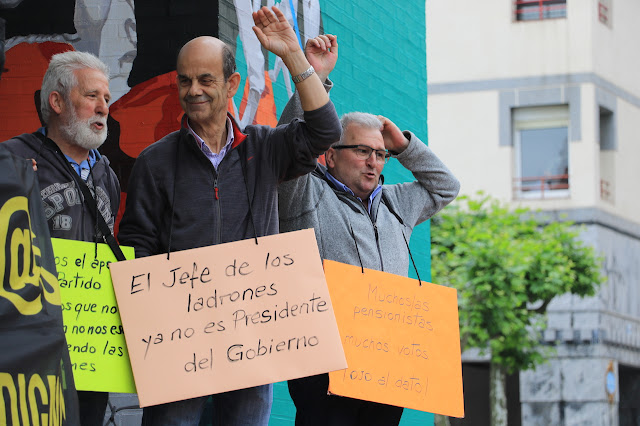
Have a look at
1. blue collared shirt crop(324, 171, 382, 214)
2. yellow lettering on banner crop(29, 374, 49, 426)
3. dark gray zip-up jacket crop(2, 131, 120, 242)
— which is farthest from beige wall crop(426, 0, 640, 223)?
yellow lettering on banner crop(29, 374, 49, 426)

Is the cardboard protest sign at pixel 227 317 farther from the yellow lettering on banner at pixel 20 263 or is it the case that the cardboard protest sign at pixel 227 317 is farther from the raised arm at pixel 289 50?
the yellow lettering on banner at pixel 20 263

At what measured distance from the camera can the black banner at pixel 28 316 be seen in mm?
2846

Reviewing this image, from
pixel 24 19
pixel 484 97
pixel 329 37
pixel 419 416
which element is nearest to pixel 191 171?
pixel 329 37

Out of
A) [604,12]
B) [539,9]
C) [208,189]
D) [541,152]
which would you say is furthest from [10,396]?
[604,12]

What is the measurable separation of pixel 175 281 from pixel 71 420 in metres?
0.76

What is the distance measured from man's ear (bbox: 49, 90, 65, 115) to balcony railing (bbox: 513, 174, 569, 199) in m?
20.4

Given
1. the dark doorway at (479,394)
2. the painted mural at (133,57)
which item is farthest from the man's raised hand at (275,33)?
the dark doorway at (479,394)

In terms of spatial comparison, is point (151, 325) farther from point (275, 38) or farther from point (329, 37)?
point (329, 37)

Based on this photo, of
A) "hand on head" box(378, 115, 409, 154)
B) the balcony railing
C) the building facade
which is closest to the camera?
"hand on head" box(378, 115, 409, 154)

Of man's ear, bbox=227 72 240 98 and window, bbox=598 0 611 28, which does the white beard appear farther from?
window, bbox=598 0 611 28

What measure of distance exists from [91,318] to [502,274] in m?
15.7

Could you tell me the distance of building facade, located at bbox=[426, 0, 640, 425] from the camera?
22375 mm

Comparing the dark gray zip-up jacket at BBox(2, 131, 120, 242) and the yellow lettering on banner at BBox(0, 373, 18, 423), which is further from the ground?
the dark gray zip-up jacket at BBox(2, 131, 120, 242)

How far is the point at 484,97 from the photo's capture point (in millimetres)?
24438
